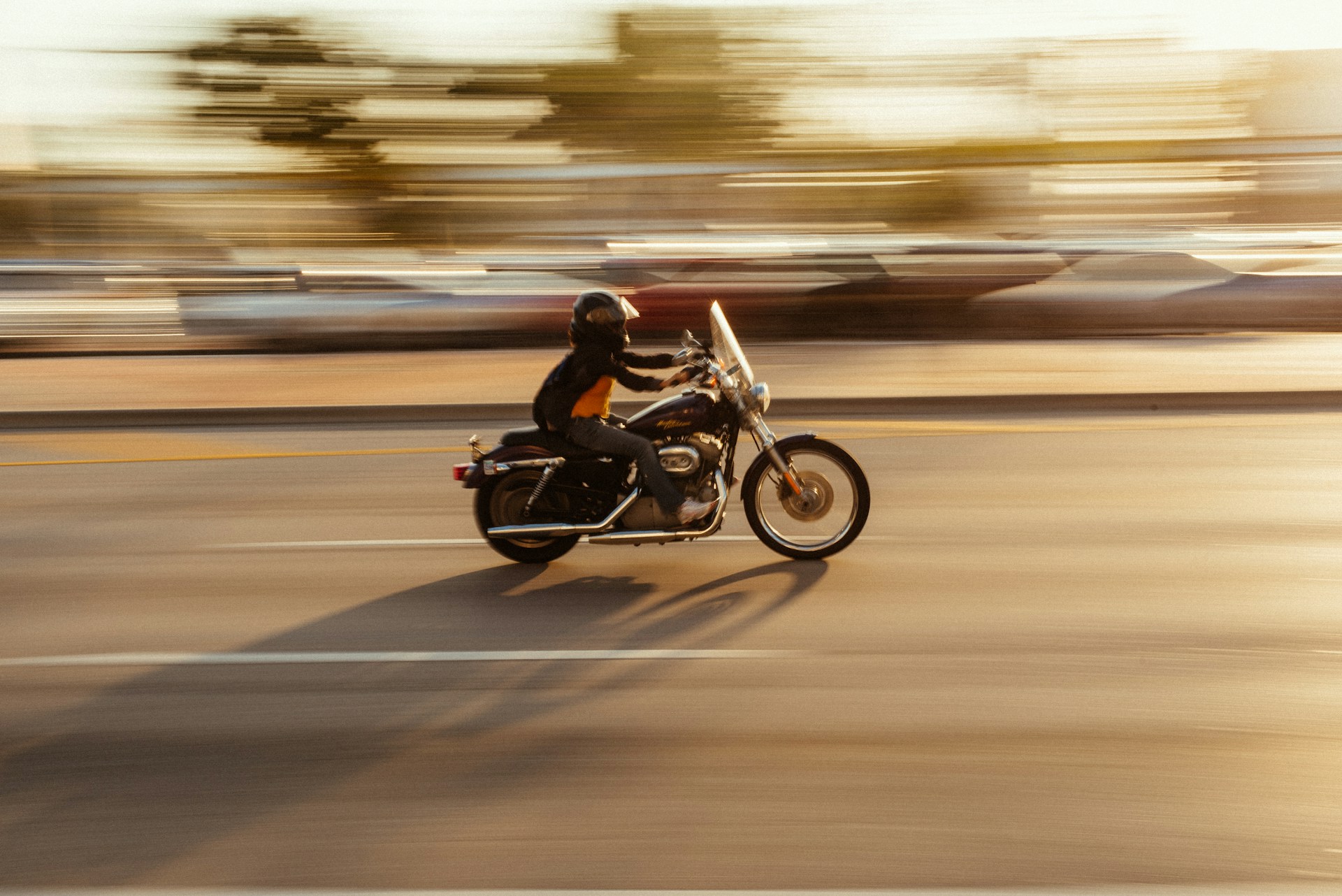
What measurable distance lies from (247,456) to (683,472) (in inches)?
214

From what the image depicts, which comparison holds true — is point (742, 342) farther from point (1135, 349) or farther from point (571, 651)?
point (571, 651)

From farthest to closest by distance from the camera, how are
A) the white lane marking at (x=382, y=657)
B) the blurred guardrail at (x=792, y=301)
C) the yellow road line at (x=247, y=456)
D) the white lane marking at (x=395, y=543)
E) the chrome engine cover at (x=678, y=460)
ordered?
the blurred guardrail at (x=792, y=301)
the yellow road line at (x=247, y=456)
the white lane marking at (x=395, y=543)
the chrome engine cover at (x=678, y=460)
the white lane marking at (x=382, y=657)

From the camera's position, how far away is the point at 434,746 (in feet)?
14.4

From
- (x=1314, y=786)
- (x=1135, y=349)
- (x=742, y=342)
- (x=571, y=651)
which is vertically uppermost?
(x=742, y=342)

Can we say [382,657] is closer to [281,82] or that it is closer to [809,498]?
[809,498]

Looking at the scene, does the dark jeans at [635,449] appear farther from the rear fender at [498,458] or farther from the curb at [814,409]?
the curb at [814,409]

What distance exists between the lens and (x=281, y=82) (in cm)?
3309

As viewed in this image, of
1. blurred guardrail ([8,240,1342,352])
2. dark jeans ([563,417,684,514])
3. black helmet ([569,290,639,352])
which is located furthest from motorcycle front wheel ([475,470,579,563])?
blurred guardrail ([8,240,1342,352])

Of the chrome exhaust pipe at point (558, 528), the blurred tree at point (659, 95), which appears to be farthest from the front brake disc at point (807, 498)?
the blurred tree at point (659, 95)

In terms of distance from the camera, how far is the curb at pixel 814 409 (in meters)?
12.2

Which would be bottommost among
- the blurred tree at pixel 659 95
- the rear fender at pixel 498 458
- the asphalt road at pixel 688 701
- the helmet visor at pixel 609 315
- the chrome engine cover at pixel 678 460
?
the asphalt road at pixel 688 701

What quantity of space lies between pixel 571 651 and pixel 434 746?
3.44ft

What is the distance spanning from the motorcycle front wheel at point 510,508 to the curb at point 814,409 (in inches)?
212

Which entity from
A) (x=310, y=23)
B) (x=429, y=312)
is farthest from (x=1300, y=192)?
(x=310, y=23)
